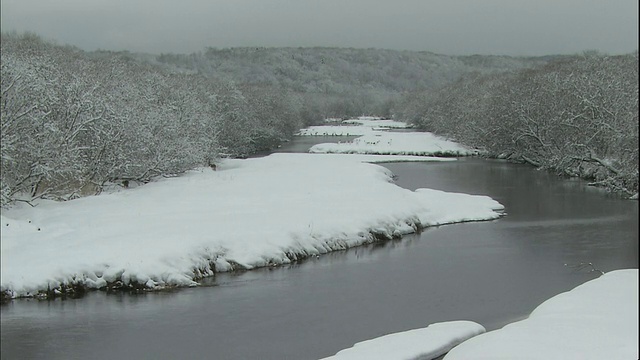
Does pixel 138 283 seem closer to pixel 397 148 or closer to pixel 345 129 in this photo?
pixel 397 148

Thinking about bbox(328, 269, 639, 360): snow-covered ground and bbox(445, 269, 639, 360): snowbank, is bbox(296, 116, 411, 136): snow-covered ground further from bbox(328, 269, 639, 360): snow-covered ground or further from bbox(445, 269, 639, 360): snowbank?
bbox(328, 269, 639, 360): snow-covered ground

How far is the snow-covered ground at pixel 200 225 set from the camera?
72.7ft

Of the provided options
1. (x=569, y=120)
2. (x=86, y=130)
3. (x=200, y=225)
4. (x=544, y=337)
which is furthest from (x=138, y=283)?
(x=569, y=120)

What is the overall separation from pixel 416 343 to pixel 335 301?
5.17 m

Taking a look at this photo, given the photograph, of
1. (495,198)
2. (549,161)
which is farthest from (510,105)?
(495,198)

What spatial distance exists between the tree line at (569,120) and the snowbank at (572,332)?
653 inches

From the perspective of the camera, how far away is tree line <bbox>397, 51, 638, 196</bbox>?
143ft

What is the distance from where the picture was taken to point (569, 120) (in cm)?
5094

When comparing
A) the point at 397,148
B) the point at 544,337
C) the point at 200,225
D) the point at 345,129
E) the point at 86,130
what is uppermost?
the point at 345,129

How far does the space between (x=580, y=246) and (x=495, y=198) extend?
13898 mm

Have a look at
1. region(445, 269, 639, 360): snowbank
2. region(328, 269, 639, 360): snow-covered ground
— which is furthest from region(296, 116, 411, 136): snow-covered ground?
region(328, 269, 639, 360): snow-covered ground

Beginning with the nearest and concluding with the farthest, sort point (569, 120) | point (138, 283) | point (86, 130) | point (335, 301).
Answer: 1. point (335, 301)
2. point (138, 283)
3. point (86, 130)
4. point (569, 120)

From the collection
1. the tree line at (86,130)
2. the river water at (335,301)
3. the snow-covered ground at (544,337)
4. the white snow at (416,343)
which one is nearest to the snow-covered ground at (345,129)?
the tree line at (86,130)

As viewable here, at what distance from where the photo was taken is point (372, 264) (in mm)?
25719
